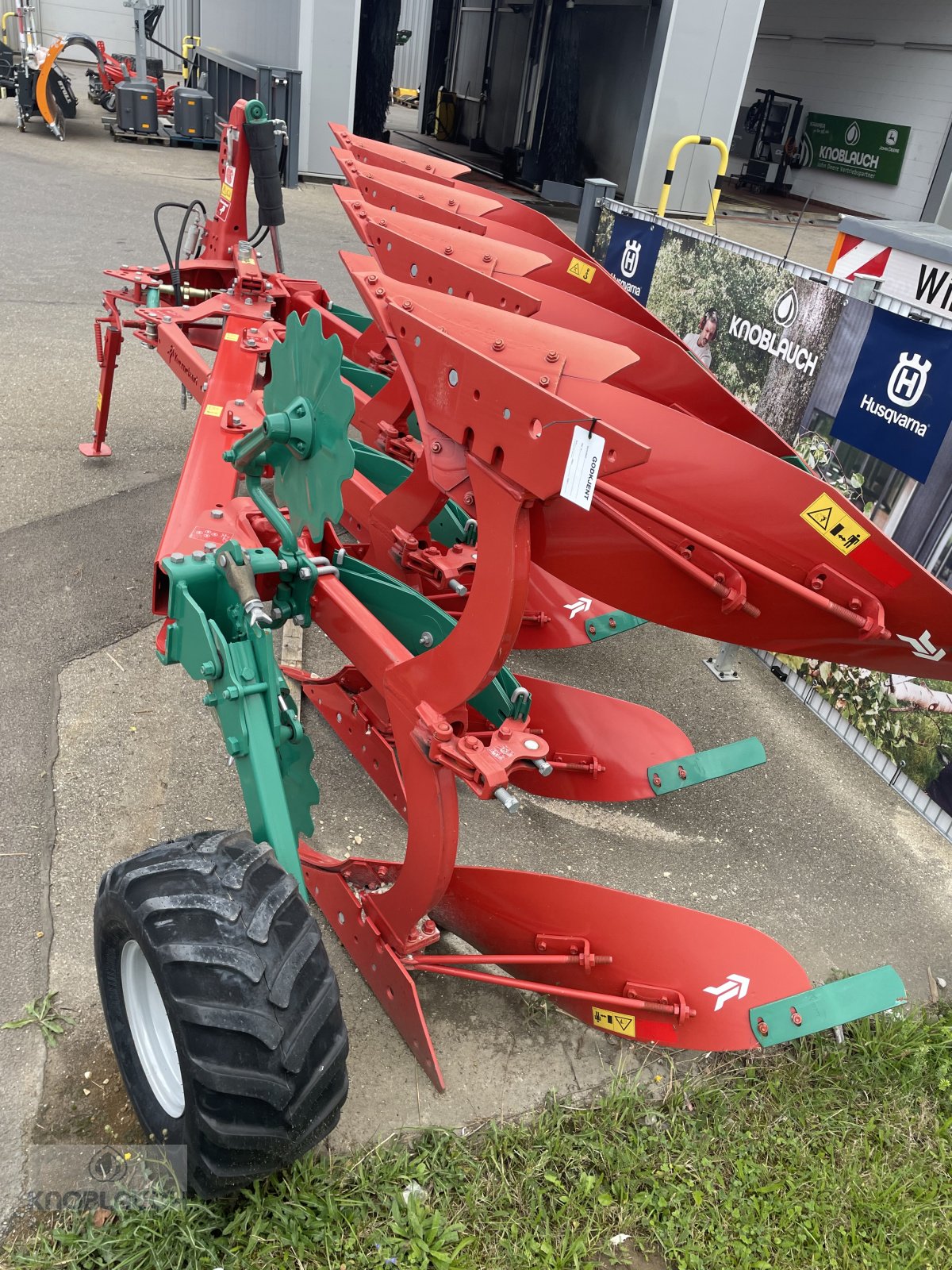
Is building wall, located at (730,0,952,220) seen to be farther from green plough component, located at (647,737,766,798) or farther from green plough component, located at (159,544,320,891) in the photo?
green plough component, located at (159,544,320,891)

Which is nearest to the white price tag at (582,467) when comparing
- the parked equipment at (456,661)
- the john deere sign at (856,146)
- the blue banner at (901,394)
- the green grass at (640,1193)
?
the parked equipment at (456,661)

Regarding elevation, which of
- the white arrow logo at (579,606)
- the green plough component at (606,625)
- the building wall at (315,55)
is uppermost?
the building wall at (315,55)

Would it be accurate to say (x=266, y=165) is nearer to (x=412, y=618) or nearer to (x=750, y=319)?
(x=750, y=319)

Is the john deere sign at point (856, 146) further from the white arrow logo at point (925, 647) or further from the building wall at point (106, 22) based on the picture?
the white arrow logo at point (925, 647)

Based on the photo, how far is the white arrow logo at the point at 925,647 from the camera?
205cm

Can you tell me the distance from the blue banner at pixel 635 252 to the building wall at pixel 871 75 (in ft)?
47.6

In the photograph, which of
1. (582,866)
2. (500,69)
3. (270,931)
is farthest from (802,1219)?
(500,69)

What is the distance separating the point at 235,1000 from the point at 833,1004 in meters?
1.23

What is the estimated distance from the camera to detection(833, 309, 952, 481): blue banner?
131 inches

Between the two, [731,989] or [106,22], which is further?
[106,22]

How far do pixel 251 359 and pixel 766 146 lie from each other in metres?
19.5

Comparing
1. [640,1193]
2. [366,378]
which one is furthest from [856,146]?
[640,1193]

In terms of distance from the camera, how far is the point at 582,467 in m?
1.59

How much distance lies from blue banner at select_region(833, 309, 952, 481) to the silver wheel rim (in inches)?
122
